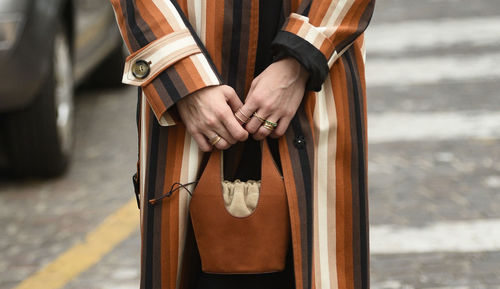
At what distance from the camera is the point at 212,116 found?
192cm

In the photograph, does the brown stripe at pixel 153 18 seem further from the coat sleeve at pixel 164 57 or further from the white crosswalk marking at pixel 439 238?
the white crosswalk marking at pixel 439 238

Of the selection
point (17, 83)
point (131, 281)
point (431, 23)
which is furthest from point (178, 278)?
point (431, 23)

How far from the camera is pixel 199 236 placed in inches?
78.7

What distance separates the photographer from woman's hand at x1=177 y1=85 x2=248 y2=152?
75.7 inches

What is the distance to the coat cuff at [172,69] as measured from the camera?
1.93 metres

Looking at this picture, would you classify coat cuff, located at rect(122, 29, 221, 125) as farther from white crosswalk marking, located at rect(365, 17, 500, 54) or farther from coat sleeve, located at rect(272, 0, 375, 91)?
white crosswalk marking, located at rect(365, 17, 500, 54)

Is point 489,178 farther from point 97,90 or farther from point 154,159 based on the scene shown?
point 97,90

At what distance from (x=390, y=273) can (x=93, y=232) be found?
1.51 metres

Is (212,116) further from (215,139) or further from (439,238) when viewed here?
(439,238)

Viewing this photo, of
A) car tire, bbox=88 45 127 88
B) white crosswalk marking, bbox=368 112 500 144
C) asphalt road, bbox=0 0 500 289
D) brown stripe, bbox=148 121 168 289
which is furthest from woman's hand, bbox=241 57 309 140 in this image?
car tire, bbox=88 45 127 88

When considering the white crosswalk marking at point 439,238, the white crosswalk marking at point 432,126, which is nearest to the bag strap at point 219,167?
the white crosswalk marking at point 439,238

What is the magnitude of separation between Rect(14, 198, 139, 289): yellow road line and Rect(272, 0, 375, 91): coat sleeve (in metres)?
2.18

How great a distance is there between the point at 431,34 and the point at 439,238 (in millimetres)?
4630

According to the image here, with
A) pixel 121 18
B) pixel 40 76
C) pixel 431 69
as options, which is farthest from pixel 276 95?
pixel 431 69
